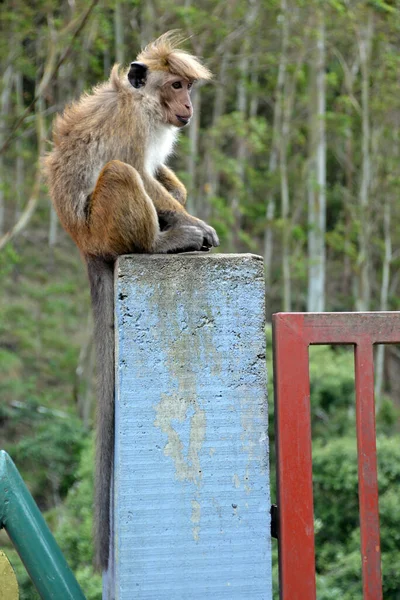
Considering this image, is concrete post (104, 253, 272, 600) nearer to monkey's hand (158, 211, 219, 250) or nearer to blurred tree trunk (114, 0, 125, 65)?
monkey's hand (158, 211, 219, 250)

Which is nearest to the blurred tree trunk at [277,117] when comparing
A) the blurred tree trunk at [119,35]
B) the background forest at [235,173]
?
the background forest at [235,173]

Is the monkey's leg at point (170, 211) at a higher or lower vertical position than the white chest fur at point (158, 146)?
lower

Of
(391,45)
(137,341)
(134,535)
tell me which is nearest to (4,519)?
(134,535)

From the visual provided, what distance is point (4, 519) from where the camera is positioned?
102 inches

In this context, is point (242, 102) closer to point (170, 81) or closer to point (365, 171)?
point (365, 171)

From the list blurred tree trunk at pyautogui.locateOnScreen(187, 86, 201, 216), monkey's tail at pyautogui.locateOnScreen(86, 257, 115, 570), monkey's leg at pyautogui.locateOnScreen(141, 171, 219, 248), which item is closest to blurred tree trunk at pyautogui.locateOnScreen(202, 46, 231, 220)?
blurred tree trunk at pyautogui.locateOnScreen(187, 86, 201, 216)

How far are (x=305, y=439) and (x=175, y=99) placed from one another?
1.80m

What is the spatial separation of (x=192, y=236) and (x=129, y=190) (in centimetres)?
31

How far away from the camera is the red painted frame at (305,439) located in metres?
2.81

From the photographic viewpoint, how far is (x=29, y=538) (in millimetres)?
2592

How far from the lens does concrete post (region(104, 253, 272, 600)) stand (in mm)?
2791

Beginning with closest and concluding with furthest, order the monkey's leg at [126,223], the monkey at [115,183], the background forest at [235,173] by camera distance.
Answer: the monkey at [115,183], the monkey's leg at [126,223], the background forest at [235,173]

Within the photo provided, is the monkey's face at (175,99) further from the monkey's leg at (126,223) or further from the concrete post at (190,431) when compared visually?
the concrete post at (190,431)

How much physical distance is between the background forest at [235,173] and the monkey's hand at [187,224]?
6.50 meters
